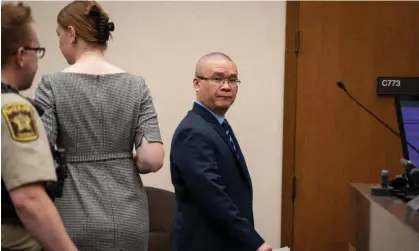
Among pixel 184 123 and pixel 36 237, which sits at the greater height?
pixel 184 123

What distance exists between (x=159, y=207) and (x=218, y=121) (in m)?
1.03

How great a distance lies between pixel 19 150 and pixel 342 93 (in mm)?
2355

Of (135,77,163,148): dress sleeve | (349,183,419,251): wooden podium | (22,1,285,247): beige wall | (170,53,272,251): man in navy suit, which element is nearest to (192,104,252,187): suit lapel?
(170,53,272,251): man in navy suit

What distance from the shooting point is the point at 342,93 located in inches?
130

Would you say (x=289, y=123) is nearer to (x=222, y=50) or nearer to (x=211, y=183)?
(x=222, y=50)

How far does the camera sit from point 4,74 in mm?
1352

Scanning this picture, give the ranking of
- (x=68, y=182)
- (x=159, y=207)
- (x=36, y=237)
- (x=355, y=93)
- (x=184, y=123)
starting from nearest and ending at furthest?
(x=36, y=237) → (x=68, y=182) → (x=184, y=123) → (x=159, y=207) → (x=355, y=93)

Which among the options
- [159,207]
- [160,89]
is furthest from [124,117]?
[160,89]

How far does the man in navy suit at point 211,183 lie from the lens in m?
1.95

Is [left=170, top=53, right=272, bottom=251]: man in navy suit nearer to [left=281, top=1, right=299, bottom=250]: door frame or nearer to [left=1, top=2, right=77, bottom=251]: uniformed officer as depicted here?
[left=1, top=2, right=77, bottom=251]: uniformed officer

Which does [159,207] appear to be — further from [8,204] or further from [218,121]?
[8,204]

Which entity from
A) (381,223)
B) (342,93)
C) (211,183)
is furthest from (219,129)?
(342,93)

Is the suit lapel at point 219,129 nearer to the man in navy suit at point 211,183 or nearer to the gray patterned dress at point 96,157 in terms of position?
the man in navy suit at point 211,183

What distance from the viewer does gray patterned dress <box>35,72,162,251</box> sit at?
1675 millimetres
